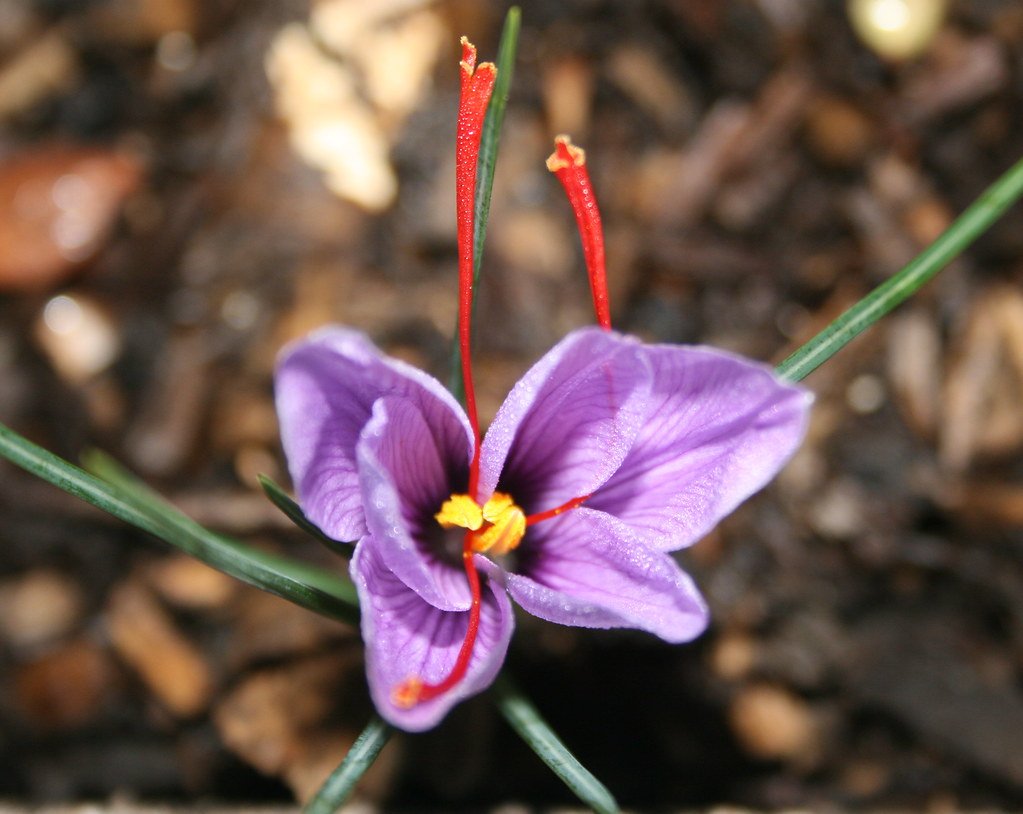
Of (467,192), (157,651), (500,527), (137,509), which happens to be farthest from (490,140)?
(157,651)

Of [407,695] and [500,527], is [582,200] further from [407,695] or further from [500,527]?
[407,695]

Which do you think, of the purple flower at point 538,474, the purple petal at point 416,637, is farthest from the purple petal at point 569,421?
the purple petal at point 416,637

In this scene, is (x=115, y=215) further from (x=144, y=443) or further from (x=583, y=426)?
(x=583, y=426)

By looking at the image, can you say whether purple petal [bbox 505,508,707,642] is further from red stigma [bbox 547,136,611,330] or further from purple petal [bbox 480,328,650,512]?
red stigma [bbox 547,136,611,330]

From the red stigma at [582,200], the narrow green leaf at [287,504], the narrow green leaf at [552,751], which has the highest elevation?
the red stigma at [582,200]

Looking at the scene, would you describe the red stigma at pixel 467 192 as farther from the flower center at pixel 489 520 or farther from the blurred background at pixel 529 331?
the blurred background at pixel 529 331

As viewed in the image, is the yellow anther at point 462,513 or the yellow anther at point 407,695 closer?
the yellow anther at point 407,695

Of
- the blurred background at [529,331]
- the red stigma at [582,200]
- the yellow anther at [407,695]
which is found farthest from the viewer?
the blurred background at [529,331]

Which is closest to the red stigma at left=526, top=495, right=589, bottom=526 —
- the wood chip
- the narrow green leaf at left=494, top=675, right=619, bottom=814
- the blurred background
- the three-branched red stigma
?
the three-branched red stigma
